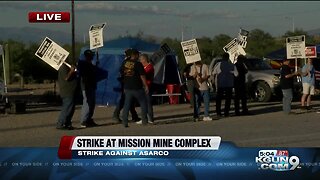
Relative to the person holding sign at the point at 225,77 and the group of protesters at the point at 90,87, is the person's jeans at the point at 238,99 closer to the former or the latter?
the person holding sign at the point at 225,77

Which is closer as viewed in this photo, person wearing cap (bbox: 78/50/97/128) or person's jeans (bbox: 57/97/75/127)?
person's jeans (bbox: 57/97/75/127)

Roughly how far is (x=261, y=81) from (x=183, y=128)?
8.56 meters

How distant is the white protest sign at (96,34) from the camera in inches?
225

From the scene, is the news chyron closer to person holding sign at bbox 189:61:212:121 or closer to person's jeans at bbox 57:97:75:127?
person's jeans at bbox 57:97:75:127

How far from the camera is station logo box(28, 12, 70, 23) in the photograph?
4523 mm

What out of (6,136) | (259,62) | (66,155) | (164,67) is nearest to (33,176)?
(66,155)

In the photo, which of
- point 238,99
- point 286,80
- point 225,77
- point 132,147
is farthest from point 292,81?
point 132,147

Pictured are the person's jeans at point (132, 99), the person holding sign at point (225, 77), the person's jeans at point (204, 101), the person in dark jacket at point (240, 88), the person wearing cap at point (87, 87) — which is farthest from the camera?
the person in dark jacket at point (240, 88)

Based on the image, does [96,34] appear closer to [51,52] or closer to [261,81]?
[51,52]

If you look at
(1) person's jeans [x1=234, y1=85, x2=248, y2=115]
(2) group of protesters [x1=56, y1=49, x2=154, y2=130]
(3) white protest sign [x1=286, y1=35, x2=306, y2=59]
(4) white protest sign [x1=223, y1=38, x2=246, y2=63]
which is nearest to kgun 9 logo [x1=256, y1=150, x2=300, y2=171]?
(3) white protest sign [x1=286, y1=35, x2=306, y2=59]

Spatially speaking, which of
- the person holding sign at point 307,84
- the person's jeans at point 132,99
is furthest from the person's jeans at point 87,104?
the person holding sign at point 307,84

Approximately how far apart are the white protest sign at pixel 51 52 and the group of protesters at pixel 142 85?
63.0 inches

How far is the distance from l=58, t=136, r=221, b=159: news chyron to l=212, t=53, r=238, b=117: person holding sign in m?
7.70

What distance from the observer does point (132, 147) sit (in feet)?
13.8
